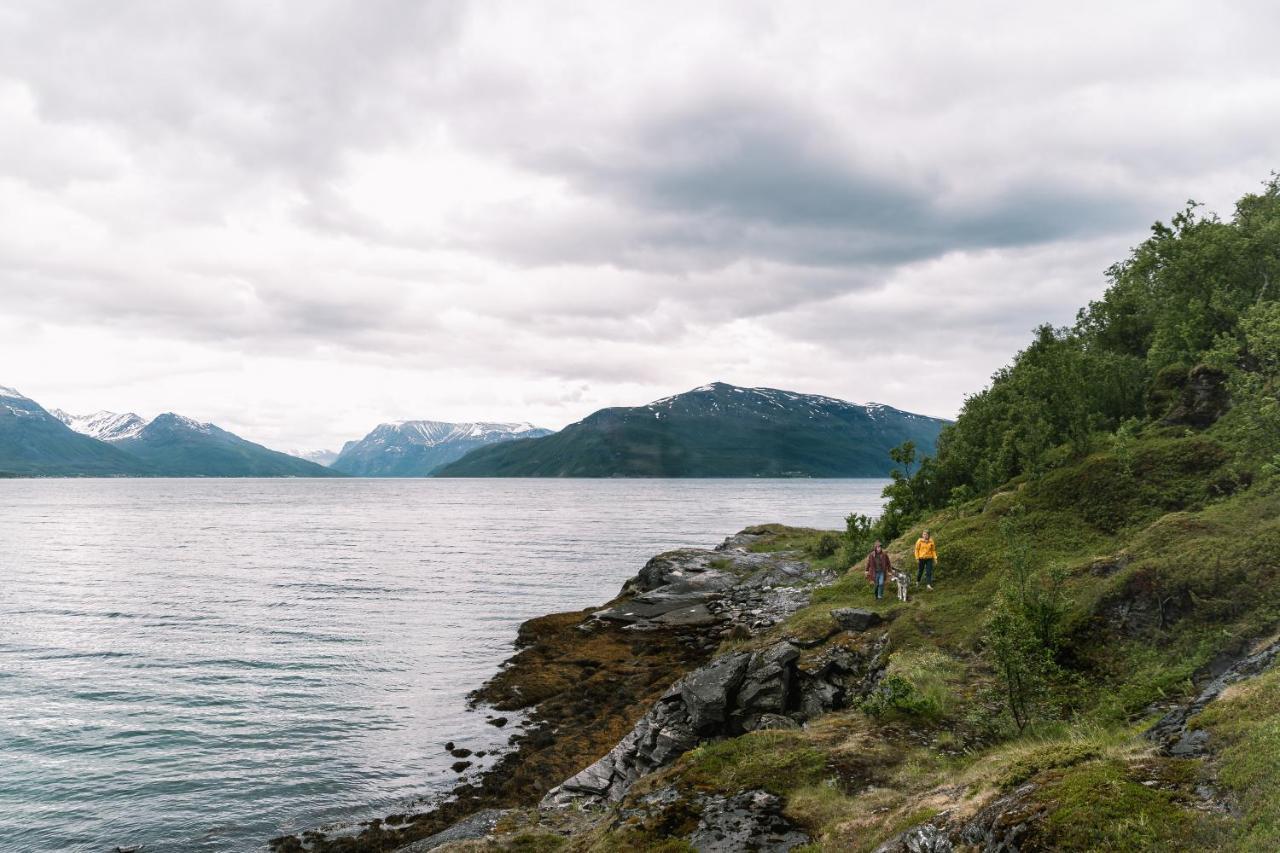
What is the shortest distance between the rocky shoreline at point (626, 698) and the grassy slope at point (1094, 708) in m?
2.25

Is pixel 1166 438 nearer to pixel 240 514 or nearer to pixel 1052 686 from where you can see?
pixel 1052 686

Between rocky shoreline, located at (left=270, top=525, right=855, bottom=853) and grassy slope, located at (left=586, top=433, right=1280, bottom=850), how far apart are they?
2253 mm

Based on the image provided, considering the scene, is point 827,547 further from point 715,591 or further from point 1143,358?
point 1143,358

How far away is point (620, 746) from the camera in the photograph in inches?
956

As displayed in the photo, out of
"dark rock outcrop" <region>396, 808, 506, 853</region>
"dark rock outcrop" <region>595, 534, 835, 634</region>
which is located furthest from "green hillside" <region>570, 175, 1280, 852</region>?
"dark rock outcrop" <region>595, 534, 835, 634</region>

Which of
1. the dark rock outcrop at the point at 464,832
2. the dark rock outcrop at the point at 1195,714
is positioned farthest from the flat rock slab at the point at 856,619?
the dark rock outcrop at the point at 464,832

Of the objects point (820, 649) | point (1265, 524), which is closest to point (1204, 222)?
point (1265, 524)

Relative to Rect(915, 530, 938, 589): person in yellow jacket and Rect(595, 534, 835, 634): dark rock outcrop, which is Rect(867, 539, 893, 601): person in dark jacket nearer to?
Rect(915, 530, 938, 589): person in yellow jacket

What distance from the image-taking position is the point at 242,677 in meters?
37.9

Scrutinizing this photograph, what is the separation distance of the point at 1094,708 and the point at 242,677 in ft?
135

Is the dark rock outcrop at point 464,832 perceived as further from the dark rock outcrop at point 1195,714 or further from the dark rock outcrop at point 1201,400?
the dark rock outcrop at point 1201,400

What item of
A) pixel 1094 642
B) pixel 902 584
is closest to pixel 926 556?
pixel 902 584

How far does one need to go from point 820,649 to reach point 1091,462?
17196 millimetres

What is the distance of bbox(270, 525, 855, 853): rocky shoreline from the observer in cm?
2192
